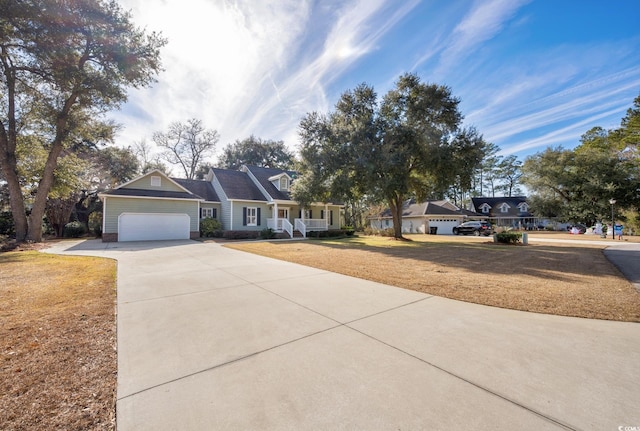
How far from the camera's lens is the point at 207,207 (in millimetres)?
22312

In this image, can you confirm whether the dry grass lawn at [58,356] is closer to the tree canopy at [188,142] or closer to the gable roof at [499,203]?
the tree canopy at [188,142]

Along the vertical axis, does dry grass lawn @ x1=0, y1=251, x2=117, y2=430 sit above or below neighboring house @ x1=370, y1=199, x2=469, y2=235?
below

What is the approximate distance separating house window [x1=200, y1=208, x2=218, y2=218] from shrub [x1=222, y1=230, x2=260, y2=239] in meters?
3.40

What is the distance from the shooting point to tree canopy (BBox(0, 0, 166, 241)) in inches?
506

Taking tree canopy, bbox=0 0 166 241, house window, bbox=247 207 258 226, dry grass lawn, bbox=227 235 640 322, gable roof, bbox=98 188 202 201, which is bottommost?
dry grass lawn, bbox=227 235 640 322

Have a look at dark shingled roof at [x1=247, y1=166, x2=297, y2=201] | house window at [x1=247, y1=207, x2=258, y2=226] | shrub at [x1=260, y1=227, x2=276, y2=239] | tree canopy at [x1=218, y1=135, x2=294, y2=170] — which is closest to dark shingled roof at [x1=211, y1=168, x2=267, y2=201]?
dark shingled roof at [x1=247, y1=166, x2=297, y2=201]

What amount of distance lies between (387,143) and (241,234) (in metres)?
13.0

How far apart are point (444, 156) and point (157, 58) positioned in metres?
19.2

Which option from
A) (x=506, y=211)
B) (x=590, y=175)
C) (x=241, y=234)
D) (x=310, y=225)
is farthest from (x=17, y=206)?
(x=506, y=211)

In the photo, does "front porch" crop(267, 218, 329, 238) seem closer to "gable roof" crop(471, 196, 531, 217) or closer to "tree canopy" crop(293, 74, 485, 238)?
"tree canopy" crop(293, 74, 485, 238)

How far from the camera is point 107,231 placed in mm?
16719

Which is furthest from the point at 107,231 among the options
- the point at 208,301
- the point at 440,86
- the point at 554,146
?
the point at 554,146

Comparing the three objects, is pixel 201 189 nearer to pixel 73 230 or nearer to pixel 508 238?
pixel 73 230

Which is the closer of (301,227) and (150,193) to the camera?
(150,193)
